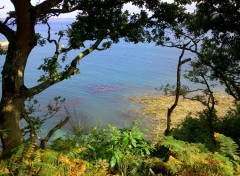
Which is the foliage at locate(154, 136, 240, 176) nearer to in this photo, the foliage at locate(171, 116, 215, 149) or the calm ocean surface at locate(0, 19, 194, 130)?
the foliage at locate(171, 116, 215, 149)

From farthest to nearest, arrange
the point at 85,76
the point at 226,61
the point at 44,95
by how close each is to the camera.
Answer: the point at 85,76 < the point at 44,95 < the point at 226,61

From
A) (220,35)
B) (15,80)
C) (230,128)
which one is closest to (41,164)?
(15,80)

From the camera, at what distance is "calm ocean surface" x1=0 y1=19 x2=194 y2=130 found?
30.5m

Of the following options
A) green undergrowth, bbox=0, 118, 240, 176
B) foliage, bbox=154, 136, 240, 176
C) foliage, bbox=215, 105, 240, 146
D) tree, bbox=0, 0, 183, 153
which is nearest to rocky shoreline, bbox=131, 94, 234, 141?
foliage, bbox=215, 105, 240, 146

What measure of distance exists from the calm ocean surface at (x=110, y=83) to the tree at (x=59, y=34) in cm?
1803

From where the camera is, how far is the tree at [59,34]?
7.21 metres

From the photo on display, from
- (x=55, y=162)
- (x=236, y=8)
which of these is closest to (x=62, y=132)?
(x=236, y=8)

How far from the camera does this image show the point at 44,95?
33.7 m

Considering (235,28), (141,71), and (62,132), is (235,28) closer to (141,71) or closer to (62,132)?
(62,132)

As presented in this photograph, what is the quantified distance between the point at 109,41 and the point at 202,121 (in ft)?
30.1

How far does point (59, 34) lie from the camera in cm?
877

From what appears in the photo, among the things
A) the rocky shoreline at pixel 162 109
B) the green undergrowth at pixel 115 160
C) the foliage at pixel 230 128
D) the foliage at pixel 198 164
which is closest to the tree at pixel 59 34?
the green undergrowth at pixel 115 160

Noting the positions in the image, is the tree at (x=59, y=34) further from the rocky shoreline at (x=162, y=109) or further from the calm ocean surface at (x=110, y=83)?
the calm ocean surface at (x=110, y=83)

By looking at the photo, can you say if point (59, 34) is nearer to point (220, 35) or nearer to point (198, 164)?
point (198, 164)
